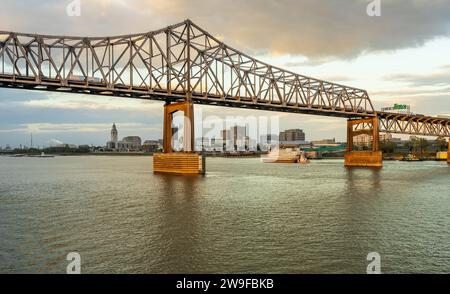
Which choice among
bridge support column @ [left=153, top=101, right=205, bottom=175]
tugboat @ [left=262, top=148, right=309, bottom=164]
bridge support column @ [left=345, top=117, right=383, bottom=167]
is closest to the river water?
bridge support column @ [left=153, top=101, right=205, bottom=175]

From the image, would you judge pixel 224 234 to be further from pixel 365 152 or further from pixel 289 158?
pixel 289 158

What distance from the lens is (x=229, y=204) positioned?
1513 inches

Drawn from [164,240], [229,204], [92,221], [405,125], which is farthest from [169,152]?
[405,125]

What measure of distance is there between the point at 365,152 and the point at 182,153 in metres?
70.9

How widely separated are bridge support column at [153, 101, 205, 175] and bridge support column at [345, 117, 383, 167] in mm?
65436

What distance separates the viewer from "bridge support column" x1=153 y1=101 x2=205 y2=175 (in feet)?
258

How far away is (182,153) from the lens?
81.2m

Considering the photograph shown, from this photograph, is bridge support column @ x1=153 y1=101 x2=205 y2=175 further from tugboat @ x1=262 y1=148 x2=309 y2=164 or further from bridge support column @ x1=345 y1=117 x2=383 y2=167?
tugboat @ x1=262 y1=148 x2=309 y2=164

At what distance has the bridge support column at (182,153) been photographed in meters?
78.5

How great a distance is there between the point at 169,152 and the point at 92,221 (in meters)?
55.6

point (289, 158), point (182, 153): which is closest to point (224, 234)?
point (182, 153)

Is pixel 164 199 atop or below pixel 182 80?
below
